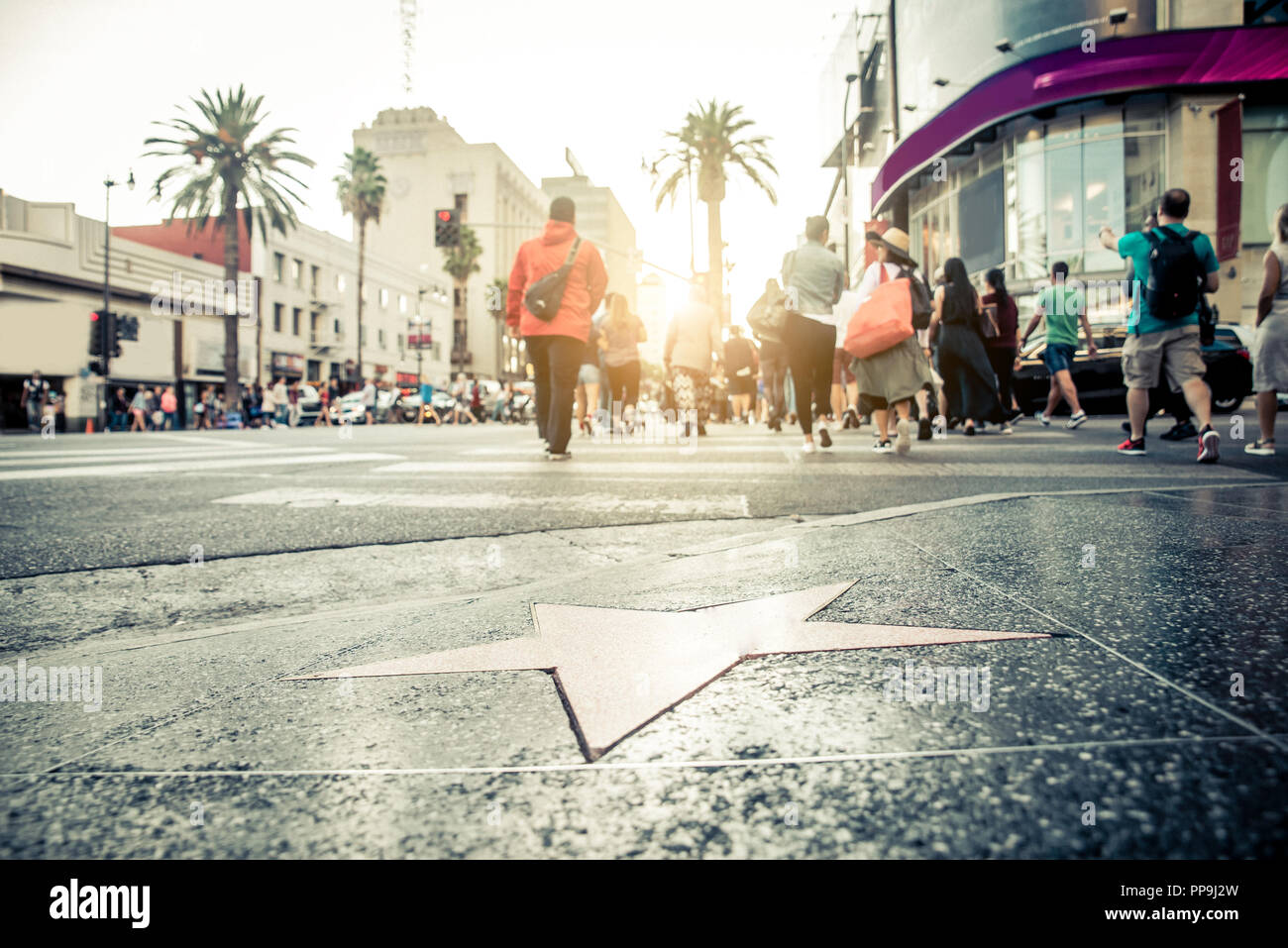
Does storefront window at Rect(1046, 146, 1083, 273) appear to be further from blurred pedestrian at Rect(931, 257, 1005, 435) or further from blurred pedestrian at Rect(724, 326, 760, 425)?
blurred pedestrian at Rect(931, 257, 1005, 435)

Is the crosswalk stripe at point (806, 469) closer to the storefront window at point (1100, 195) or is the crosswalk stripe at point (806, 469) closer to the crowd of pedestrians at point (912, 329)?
the crowd of pedestrians at point (912, 329)

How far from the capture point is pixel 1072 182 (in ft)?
74.1

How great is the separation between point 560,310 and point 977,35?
77.9ft

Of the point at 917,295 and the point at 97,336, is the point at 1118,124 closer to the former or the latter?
the point at 917,295

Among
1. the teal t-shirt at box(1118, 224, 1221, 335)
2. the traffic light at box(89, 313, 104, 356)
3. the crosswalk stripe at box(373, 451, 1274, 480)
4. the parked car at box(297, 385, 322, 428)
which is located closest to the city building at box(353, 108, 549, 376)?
the parked car at box(297, 385, 322, 428)

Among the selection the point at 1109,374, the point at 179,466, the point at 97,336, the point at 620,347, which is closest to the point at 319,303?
the point at 97,336

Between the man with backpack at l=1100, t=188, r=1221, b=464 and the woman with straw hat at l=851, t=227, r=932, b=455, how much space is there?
1.55 m

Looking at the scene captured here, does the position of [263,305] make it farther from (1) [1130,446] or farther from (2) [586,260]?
(1) [1130,446]

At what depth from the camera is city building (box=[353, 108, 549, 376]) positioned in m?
91.5

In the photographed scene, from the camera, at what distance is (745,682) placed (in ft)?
4.59

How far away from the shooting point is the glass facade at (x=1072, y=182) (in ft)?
72.6

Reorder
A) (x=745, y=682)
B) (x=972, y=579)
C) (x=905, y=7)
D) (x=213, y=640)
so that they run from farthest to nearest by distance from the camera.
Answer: (x=905, y=7), (x=972, y=579), (x=213, y=640), (x=745, y=682)
